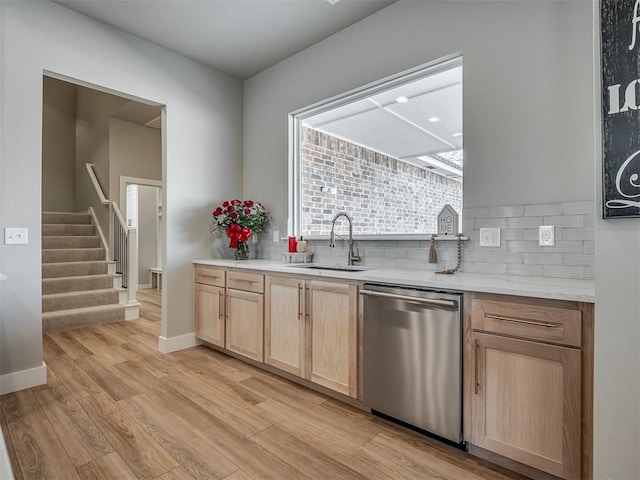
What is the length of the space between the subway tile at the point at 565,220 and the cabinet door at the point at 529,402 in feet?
2.58

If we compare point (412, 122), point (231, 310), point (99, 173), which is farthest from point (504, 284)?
point (99, 173)

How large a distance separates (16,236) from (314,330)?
7.41ft

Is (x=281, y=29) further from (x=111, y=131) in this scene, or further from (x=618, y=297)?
(x=111, y=131)

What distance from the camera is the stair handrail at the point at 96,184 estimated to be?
5.62 m

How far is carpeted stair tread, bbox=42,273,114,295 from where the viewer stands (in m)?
4.41

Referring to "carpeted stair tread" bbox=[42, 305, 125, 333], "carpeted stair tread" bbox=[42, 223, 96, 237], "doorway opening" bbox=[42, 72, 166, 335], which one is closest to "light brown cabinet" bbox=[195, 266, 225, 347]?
"doorway opening" bbox=[42, 72, 166, 335]

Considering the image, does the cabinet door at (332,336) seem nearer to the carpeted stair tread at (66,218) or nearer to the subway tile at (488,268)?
the subway tile at (488,268)

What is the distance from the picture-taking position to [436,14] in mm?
2430

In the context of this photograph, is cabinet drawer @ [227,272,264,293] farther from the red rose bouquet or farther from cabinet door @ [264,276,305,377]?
the red rose bouquet

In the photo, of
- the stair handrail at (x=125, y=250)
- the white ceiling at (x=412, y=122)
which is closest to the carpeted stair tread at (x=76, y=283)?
the stair handrail at (x=125, y=250)

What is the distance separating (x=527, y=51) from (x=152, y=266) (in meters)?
7.36

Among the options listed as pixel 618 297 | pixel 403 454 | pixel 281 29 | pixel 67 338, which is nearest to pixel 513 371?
pixel 618 297

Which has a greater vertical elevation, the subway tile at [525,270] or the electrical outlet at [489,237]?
the electrical outlet at [489,237]

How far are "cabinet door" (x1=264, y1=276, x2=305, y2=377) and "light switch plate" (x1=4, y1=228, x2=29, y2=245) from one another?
5.88 ft
